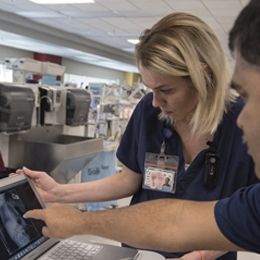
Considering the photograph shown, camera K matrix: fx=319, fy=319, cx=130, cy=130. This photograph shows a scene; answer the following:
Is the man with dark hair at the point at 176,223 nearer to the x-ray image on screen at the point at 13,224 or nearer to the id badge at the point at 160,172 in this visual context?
the x-ray image on screen at the point at 13,224

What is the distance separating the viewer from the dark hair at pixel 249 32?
0.50 metres

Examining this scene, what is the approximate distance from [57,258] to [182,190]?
0.52 m

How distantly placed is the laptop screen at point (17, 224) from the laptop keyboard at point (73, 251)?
2.4 inches

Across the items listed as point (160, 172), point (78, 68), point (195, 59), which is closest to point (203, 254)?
point (160, 172)

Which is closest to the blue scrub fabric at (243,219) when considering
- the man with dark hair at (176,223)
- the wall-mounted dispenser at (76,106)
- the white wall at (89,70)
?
the man with dark hair at (176,223)

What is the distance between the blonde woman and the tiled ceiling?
3.84 meters

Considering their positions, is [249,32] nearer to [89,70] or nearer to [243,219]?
[243,219]

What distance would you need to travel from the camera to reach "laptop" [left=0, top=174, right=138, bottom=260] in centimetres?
101

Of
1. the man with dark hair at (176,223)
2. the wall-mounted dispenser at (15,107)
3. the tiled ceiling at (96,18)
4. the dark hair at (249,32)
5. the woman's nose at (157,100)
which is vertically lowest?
the man with dark hair at (176,223)

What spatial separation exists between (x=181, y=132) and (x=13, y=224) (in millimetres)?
712

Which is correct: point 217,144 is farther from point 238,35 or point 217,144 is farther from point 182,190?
point 238,35

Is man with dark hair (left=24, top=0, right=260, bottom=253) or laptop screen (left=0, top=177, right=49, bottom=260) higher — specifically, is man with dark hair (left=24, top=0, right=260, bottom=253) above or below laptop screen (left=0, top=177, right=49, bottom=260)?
above

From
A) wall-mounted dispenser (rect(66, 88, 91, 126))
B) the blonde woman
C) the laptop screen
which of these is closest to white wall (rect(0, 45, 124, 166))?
wall-mounted dispenser (rect(66, 88, 91, 126))

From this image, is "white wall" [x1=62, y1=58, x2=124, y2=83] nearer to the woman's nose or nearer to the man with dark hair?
the woman's nose
